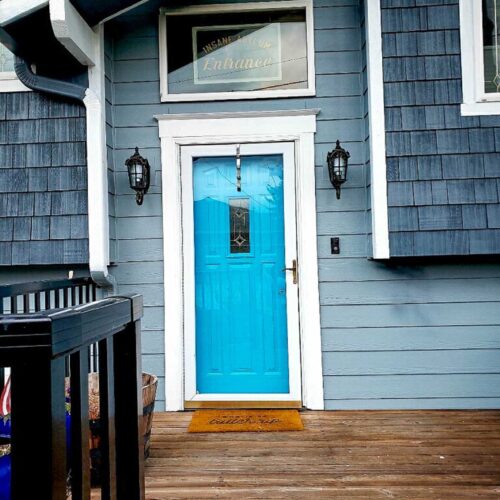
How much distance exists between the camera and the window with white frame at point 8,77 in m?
3.38

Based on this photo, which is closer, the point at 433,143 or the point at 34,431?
the point at 34,431

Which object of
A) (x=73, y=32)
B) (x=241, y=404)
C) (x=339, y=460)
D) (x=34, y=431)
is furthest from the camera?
(x=241, y=404)

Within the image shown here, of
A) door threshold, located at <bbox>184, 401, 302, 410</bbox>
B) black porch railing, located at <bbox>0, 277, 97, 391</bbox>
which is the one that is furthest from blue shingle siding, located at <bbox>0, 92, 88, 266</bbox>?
door threshold, located at <bbox>184, 401, 302, 410</bbox>

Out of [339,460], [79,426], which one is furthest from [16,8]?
[339,460]

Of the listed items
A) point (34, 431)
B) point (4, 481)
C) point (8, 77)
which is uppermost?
point (8, 77)

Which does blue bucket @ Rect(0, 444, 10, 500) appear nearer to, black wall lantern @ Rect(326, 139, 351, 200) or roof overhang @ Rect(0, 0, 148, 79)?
roof overhang @ Rect(0, 0, 148, 79)

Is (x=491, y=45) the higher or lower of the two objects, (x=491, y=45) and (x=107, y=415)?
the higher

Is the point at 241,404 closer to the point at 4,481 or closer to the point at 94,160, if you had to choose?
the point at 94,160

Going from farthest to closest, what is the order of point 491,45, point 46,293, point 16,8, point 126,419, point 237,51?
point 237,51, point 491,45, point 16,8, point 46,293, point 126,419

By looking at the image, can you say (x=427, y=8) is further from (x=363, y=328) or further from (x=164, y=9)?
(x=363, y=328)

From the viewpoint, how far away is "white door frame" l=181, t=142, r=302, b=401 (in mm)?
3479

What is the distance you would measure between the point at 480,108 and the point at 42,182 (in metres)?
2.86

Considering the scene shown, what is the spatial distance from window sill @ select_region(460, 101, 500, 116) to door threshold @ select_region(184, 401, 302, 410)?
86.3 inches

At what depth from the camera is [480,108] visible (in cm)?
325
